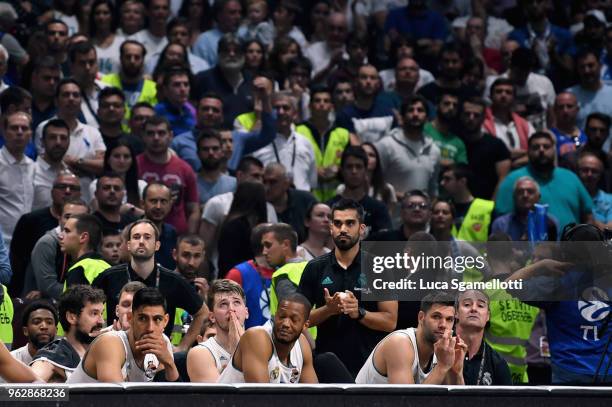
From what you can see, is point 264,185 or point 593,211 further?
point 593,211

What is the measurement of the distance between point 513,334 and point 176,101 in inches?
176

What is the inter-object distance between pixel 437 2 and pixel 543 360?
6769 millimetres

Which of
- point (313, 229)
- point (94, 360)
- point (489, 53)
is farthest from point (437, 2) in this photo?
point (94, 360)

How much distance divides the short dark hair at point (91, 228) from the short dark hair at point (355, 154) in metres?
3.08

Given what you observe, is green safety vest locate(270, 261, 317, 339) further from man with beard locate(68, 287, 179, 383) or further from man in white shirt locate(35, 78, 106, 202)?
man in white shirt locate(35, 78, 106, 202)

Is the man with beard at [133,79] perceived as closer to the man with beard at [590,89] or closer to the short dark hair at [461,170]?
the short dark hair at [461,170]

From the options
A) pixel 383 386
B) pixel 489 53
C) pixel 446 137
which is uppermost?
pixel 489 53

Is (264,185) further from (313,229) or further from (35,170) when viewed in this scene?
(35,170)

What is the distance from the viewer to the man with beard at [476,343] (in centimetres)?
942

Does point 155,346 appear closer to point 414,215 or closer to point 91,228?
point 91,228

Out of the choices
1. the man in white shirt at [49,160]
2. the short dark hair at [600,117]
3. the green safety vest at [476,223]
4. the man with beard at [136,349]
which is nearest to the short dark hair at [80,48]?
the man in white shirt at [49,160]

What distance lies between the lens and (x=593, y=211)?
1423 cm

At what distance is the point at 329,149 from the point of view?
14.7 meters

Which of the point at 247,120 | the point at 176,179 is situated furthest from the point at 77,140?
the point at 247,120
